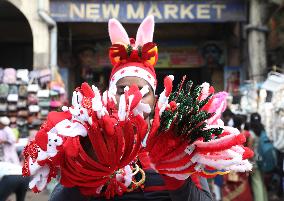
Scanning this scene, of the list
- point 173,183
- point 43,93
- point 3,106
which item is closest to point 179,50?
point 43,93

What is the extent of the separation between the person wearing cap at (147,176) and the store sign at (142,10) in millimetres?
10105

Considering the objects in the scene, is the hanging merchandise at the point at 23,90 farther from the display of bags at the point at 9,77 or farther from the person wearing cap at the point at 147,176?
the person wearing cap at the point at 147,176

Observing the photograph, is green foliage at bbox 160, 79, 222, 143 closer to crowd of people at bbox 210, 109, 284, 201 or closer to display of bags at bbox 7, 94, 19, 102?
crowd of people at bbox 210, 109, 284, 201

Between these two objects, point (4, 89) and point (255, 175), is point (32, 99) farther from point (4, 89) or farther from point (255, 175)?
point (255, 175)

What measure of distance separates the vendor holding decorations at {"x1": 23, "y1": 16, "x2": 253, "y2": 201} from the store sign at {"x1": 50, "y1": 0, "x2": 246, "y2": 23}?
1075cm

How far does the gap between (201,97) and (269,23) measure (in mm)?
11417

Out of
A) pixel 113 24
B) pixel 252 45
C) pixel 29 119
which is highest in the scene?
pixel 252 45

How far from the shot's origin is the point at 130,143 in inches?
68.3

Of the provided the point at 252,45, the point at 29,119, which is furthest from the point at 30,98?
the point at 252,45

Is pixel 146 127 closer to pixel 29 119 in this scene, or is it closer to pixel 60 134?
pixel 60 134

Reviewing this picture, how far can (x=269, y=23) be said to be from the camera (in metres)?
12.7

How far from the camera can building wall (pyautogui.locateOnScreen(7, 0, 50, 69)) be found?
1215cm

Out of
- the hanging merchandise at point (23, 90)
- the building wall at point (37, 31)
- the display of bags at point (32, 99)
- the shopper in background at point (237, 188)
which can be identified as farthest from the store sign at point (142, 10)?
the shopper in background at point (237, 188)

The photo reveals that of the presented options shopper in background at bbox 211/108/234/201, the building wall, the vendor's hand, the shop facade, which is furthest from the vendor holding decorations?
the shop facade
